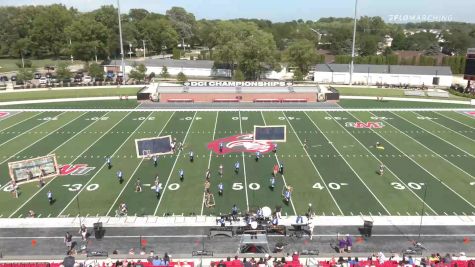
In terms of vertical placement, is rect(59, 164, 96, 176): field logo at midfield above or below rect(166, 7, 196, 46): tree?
below

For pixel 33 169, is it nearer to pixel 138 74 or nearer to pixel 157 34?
pixel 138 74

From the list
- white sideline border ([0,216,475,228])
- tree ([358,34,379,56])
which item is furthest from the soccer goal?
tree ([358,34,379,56])

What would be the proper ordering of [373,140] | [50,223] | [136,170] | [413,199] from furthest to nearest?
[373,140]
[136,170]
[413,199]
[50,223]

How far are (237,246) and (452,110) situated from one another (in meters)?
43.1

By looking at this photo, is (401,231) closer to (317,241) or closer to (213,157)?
(317,241)

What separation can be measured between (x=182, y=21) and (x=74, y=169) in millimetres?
133159

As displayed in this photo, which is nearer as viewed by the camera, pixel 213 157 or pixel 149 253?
pixel 149 253

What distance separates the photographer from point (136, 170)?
30.2 metres

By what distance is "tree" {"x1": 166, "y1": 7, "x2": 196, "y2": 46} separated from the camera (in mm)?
145125

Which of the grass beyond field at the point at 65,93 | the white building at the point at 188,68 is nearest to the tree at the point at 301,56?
the white building at the point at 188,68

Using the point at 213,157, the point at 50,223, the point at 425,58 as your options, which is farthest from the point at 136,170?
the point at 425,58

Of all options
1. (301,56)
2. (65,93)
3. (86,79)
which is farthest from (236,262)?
(301,56)

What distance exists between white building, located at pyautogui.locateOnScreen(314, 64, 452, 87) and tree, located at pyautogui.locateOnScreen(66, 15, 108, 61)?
5079cm

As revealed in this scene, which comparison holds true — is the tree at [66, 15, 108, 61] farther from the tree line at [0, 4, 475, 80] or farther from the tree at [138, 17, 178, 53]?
the tree at [138, 17, 178, 53]
